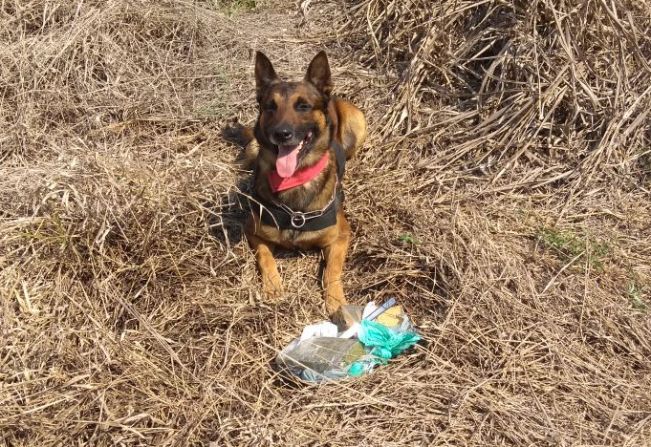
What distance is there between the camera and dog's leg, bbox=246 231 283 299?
A: 388cm

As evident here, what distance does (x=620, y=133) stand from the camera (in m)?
4.67

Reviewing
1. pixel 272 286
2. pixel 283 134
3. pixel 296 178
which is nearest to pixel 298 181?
pixel 296 178

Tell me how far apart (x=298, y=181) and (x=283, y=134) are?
0.39 meters

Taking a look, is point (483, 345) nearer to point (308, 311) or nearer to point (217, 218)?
point (308, 311)

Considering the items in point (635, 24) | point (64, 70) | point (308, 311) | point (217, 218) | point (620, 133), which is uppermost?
point (635, 24)

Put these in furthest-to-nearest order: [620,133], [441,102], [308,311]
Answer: [441,102] < [620,133] < [308,311]

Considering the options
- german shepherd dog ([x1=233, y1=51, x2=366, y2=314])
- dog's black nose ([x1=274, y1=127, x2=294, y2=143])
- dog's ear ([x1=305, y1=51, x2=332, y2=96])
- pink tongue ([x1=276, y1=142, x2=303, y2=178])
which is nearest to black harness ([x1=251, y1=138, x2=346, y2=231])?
german shepherd dog ([x1=233, y1=51, x2=366, y2=314])

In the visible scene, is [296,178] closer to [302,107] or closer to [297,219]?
[297,219]

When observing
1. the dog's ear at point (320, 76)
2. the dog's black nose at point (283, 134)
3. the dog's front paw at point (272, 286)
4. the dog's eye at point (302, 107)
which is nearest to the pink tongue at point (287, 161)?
the dog's black nose at point (283, 134)

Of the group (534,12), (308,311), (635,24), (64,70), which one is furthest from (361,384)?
(64,70)

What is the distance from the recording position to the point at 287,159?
390cm

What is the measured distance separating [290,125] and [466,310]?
1.60 metres

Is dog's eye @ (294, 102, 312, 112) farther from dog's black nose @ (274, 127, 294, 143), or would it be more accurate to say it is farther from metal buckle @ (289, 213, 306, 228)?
metal buckle @ (289, 213, 306, 228)

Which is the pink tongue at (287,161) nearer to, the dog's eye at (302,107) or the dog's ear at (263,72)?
the dog's eye at (302,107)
